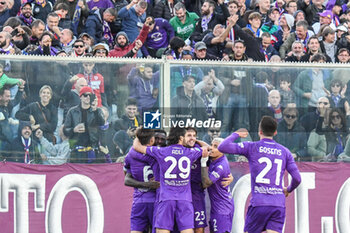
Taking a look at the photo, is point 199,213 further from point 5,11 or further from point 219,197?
point 5,11

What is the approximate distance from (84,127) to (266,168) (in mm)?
3184

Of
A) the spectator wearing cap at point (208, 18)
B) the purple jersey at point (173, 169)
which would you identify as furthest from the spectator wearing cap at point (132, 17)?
the purple jersey at point (173, 169)

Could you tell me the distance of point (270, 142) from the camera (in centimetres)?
1081

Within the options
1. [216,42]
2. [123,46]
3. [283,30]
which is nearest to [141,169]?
[123,46]

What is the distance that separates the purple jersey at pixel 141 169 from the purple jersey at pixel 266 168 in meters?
1.25

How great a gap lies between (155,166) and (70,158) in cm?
174

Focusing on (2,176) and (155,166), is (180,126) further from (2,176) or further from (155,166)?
(2,176)

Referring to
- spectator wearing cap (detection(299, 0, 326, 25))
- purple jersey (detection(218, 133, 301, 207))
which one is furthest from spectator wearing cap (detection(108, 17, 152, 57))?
spectator wearing cap (detection(299, 0, 326, 25))

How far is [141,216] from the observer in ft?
38.1

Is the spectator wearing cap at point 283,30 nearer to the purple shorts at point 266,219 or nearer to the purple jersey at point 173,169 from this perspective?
the purple jersey at point 173,169

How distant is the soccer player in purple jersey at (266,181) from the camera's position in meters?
10.7

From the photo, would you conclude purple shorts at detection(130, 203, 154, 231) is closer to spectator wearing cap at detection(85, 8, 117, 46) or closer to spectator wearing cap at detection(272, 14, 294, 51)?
spectator wearing cap at detection(85, 8, 117, 46)

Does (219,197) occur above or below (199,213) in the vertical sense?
above

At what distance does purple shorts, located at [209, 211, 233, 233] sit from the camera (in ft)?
39.0
